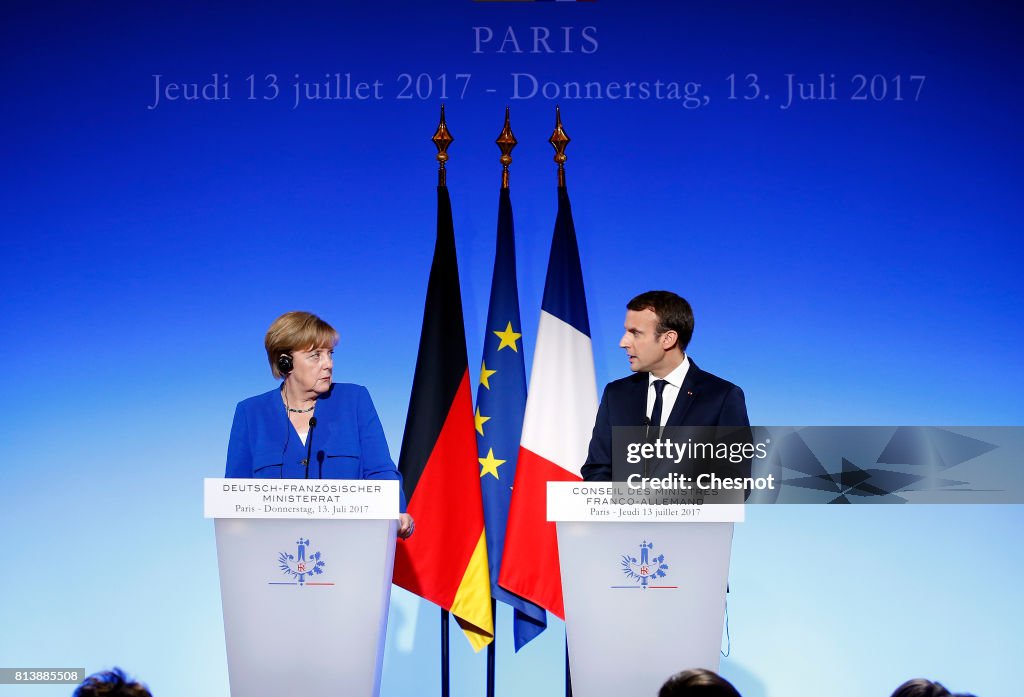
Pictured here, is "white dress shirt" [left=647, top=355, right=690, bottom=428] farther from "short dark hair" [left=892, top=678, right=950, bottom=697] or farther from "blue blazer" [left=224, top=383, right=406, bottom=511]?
"short dark hair" [left=892, top=678, right=950, bottom=697]

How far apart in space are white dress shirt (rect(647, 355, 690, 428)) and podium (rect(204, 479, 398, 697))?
1.06 metres

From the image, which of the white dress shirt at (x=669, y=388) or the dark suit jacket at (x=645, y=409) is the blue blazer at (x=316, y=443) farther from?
the white dress shirt at (x=669, y=388)

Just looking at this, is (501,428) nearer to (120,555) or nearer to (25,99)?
(120,555)

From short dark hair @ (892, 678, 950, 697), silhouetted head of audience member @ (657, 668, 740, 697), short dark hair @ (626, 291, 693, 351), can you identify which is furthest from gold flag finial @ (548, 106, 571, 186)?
short dark hair @ (892, 678, 950, 697)

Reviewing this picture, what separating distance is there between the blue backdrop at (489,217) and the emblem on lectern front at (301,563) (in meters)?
1.74

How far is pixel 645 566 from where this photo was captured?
2.90m

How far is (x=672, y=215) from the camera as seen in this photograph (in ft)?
15.5

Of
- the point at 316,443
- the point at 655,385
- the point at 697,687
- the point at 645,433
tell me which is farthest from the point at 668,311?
the point at 697,687

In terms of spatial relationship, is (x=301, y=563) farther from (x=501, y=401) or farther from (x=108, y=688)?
(x=501, y=401)

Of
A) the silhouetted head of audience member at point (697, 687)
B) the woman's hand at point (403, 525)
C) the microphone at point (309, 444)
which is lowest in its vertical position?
the silhouetted head of audience member at point (697, 687)

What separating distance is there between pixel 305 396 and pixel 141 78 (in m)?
2.05

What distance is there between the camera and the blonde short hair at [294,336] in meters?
3.39

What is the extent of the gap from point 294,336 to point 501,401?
46.2 inches

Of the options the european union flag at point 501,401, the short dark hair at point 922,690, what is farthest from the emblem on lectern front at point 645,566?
the european union flag at point 501,401
